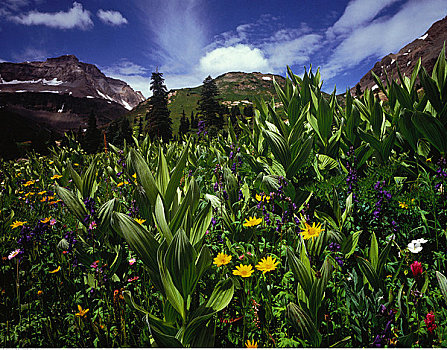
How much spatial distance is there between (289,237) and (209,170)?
241 centimetres

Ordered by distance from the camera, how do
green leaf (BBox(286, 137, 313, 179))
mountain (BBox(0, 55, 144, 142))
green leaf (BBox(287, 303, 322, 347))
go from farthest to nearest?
1. mountain (BBox(0, 55, 144, 142))
2. green leaf (BBox(286, 137, 313, 179))
3. green leaf (BBox(287, 303, 322, 347))

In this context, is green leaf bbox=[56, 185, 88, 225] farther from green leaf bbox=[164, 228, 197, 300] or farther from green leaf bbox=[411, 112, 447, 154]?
green leaf bbox=[411, 112, 447, 154]

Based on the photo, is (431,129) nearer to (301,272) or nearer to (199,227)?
(301,272)

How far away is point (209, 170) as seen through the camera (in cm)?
411

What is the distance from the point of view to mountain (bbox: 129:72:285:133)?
399ft

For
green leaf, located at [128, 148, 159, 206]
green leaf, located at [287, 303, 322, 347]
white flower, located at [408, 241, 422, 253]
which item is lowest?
green leaf, located at [287, 303, 322, 347]

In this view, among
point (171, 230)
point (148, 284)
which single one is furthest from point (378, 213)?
point (148, 284)

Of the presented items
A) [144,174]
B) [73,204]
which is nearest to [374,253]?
[144,174]

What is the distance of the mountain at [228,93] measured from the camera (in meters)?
122

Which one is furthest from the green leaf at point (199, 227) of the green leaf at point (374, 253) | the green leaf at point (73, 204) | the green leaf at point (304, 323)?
the green leaf at point (73, 204)

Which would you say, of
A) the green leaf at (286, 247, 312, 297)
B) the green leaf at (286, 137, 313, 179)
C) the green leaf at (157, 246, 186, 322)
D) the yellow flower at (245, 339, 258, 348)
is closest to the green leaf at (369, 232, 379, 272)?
the green leaf at (286, 247, 312, 297)

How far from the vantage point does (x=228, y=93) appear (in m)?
153

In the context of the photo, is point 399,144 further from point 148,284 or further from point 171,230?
point 148,284

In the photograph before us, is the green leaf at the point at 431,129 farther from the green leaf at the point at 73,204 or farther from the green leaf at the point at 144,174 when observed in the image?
the green leaf at the point at 73,204
